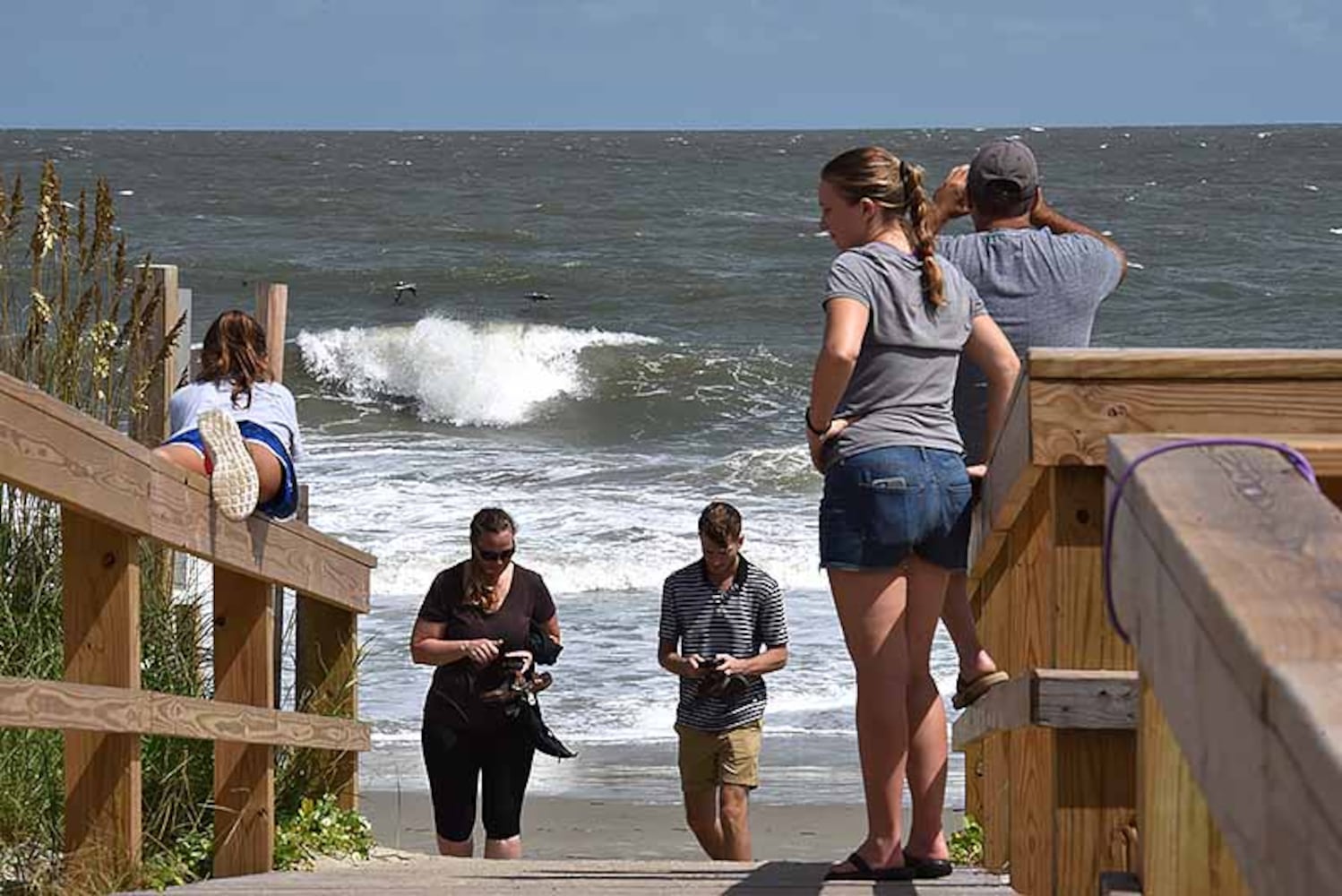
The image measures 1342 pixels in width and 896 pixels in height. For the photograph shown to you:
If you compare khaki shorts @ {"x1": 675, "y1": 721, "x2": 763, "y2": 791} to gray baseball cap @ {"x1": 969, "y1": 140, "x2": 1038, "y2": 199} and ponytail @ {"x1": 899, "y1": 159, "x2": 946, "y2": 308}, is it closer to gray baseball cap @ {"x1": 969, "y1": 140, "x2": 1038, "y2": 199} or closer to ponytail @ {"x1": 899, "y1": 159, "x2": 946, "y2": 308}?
A: gray baseball cap @ {"x1": 969, "y1": 140, "x2": 1038, "y2": 199}

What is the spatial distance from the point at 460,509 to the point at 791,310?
12.4 metres

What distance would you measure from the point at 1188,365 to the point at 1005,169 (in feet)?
5.76

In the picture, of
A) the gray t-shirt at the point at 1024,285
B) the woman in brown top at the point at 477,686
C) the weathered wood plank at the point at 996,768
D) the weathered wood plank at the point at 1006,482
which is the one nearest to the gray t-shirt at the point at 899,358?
A: the weathered wood plank at the point at 1006,482

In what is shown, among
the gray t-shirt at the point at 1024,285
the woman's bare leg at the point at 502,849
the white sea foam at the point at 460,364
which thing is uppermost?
the white sea foam at the point at 460,364

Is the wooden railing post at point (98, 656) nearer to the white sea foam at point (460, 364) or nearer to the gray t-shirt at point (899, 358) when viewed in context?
the gray t-shirt at point (899, 358)

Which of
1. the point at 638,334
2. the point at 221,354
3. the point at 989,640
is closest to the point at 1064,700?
the point at 989,640

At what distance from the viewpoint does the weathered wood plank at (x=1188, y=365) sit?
2.75 m

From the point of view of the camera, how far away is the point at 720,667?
21.9ft

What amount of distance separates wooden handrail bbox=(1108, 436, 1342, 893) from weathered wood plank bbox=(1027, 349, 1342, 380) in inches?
36.1

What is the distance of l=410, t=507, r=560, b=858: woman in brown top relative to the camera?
6355mm

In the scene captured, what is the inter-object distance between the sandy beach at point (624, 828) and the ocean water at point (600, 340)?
23 centimetres

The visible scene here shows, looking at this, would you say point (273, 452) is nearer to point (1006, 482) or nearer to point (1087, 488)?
point (1006, 482)

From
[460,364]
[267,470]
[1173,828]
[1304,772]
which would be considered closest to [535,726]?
[267,470]

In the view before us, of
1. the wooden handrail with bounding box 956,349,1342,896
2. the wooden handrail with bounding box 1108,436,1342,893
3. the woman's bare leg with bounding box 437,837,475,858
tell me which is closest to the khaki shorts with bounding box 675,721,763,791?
the woman's bare leg with bounding box 437,837,475,858
